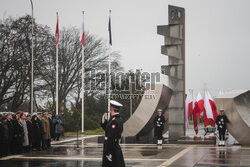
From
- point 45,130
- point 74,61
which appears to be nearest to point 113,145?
point 45,130

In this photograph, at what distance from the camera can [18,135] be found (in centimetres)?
1644

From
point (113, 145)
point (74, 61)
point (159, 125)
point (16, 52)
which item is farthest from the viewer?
point (74, 61)

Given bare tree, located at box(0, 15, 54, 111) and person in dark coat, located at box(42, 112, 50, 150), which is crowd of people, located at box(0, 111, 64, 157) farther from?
bare tree, located at box(0, 15, 54, 111)

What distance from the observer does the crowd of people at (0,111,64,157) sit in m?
15.8

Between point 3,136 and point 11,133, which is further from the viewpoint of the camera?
point 11,133

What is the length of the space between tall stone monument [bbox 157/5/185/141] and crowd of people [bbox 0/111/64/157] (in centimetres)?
718

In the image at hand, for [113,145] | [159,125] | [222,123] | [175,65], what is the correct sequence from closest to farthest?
[113,145]
[222,123]
[159,125]
[175,65]

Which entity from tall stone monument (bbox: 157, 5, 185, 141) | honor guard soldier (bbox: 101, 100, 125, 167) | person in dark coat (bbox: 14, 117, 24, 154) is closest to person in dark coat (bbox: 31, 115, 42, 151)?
person in dark coat (bbox: 14, 117, 24, 154)

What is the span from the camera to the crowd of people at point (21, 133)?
15761 mm

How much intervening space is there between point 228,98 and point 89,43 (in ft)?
93.2

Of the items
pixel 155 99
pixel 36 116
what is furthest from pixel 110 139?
pixel 155 99

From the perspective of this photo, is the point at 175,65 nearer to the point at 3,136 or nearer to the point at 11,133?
the point at 11,133

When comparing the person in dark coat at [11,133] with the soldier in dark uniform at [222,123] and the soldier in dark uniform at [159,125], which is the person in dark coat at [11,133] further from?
the soldier in dark uniform at [222,123]

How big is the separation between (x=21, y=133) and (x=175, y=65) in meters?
9.68
